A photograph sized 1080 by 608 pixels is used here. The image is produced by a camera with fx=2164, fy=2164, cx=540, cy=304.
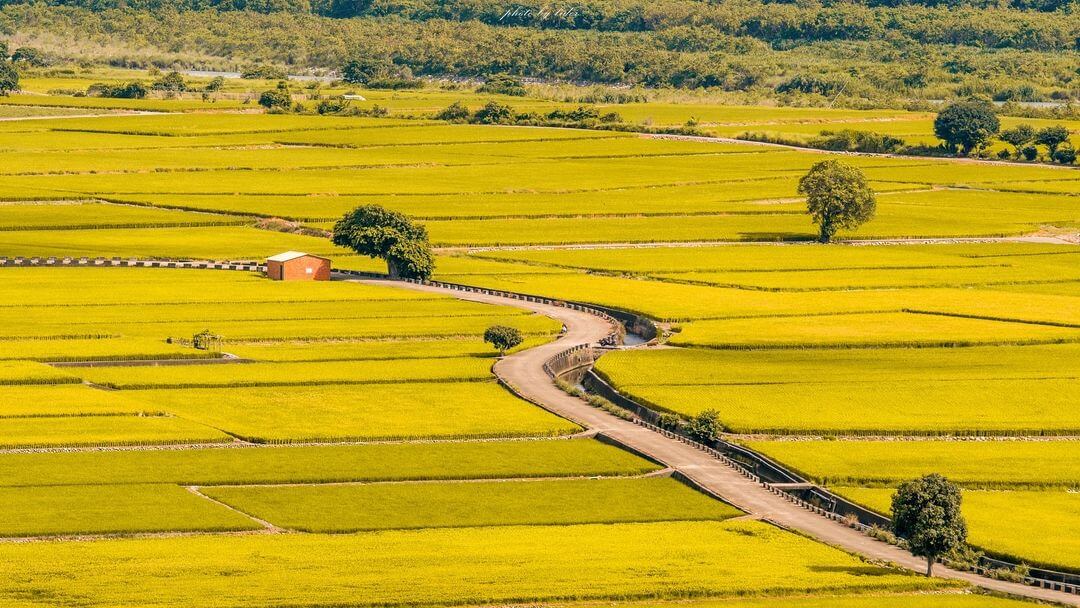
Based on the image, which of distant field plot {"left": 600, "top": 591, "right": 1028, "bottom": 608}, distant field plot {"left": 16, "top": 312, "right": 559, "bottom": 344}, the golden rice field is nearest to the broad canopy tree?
the golden rice field

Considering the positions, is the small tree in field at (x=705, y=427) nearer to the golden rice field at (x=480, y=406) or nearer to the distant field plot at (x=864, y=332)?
the golden rice field at (x=480, y=406)

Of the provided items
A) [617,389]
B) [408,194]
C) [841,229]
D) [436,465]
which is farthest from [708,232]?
[436,465]

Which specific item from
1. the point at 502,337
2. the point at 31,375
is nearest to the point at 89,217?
the point at 502,337

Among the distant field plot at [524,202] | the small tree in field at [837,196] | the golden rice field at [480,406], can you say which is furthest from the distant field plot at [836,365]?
the distant field plot at [524,202]

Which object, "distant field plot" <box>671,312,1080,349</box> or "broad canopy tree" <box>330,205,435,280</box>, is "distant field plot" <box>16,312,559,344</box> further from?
"broad canopy tree" <box>330,205,435,280</box>

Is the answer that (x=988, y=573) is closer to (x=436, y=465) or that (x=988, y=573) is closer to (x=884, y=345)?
(x=436, y=465)

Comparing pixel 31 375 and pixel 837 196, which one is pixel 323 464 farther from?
pixel 837 196
